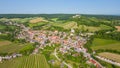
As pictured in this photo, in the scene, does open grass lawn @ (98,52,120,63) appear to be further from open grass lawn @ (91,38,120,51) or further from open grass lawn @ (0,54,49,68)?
open grass lawn @ (0,54,49,68)

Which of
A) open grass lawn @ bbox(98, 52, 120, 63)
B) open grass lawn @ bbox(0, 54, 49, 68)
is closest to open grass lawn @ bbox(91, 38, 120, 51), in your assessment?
open grass lawn @ bbox(98, 52, 120, 63)

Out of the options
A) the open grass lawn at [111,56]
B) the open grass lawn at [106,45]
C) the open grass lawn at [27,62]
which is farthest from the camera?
the open grass lawn at [106,45]

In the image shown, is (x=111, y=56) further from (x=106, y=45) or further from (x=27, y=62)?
(x=27, y=62)

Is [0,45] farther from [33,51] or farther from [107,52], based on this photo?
[107,52]

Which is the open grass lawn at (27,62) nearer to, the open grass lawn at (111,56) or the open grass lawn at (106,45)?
the open grass lawn at (111,56)

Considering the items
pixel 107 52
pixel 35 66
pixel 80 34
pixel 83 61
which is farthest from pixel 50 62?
pixel 80 34

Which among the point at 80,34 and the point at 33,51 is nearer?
the point at 33,51

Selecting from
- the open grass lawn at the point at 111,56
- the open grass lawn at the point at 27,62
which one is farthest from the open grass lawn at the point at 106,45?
the open grass lawn at the point at 27,62

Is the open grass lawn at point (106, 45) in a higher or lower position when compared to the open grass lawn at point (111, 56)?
higher
